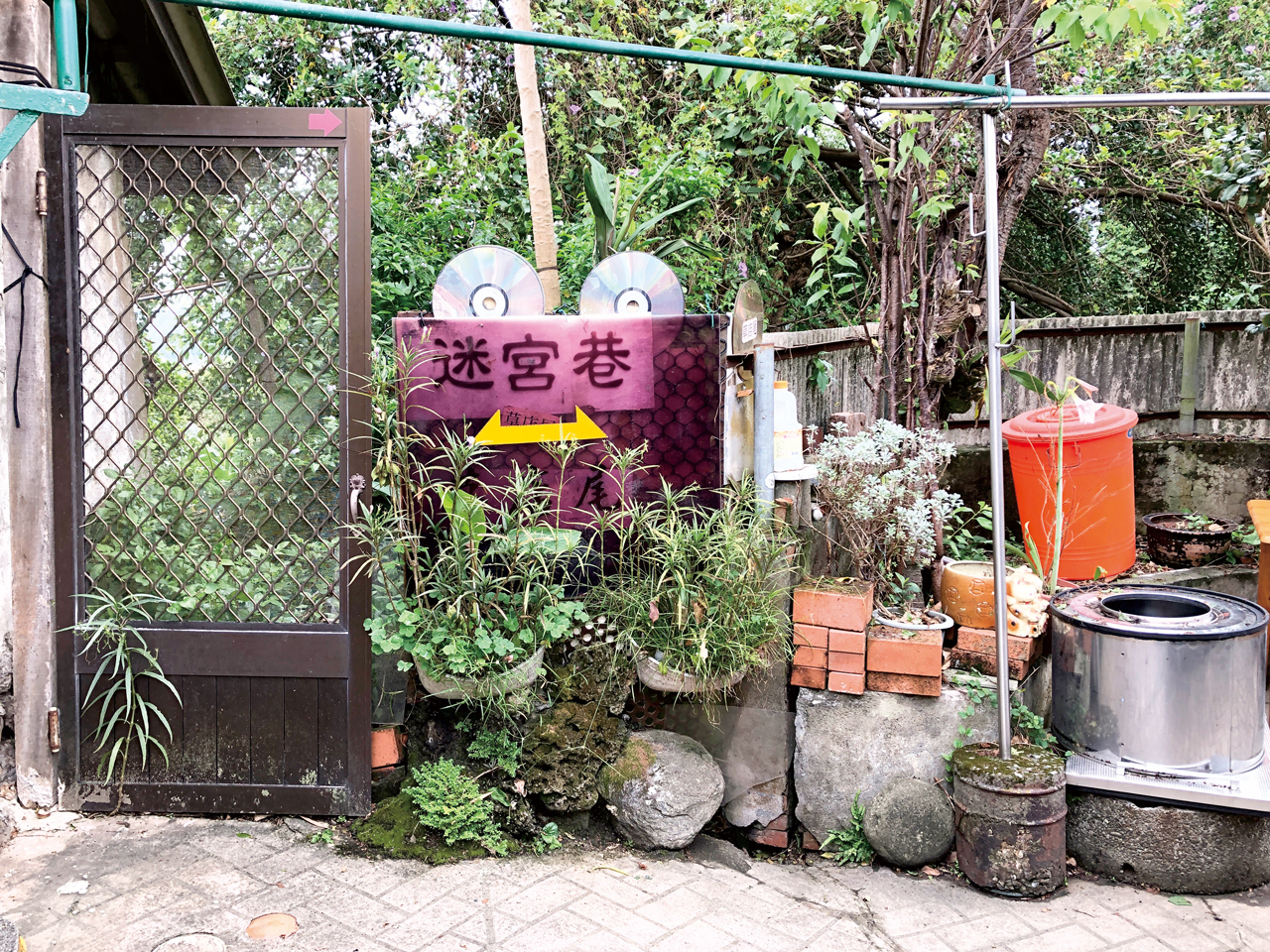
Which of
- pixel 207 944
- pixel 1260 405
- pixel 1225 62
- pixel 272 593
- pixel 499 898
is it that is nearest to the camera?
pixel 207 944

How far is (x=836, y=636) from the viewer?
365cm

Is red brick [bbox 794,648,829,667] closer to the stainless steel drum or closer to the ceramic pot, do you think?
→ the ceramic pot

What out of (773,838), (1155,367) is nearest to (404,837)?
(773,838)

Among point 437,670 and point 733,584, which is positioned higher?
point 733,584

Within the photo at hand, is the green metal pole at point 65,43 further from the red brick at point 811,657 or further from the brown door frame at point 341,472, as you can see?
the red brick at point 811,657

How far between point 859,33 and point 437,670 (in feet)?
23.6

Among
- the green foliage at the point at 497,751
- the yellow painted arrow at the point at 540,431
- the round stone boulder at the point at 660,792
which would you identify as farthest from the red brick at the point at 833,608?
the green foliage at the point at 497,751

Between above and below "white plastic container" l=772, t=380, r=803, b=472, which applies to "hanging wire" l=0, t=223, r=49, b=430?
above

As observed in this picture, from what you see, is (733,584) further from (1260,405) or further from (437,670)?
(1260,405)

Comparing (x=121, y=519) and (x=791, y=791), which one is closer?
(x=121, y=519)

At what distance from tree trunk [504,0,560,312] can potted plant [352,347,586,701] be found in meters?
1.26

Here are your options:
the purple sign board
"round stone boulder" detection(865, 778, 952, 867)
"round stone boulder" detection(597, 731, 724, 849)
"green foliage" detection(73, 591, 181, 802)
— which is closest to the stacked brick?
"round stone boulder" detection(865, 778, 952, 867)

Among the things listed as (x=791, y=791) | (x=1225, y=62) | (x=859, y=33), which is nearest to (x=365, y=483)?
(x=791, y=791)

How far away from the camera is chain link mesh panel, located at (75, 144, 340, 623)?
338 centimetres
